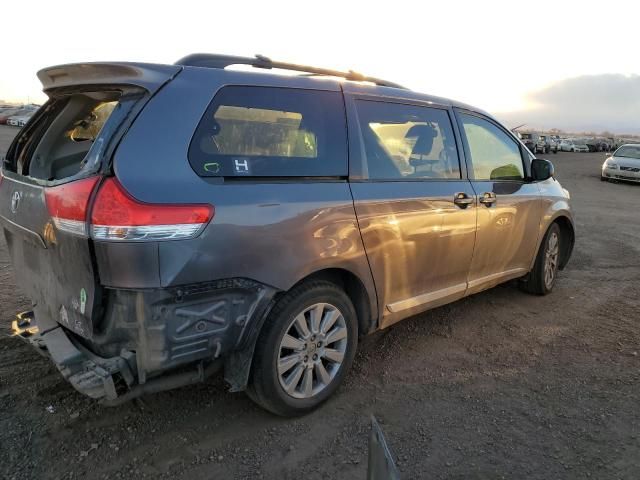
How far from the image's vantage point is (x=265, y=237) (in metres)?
2.59

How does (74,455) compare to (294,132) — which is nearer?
(74,455)

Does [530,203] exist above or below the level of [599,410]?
above

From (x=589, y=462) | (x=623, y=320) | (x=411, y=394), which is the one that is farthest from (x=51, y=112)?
(x=623, y=320)

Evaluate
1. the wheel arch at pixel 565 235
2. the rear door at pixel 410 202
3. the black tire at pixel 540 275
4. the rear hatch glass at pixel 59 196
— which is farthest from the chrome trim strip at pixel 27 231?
the wheel arch at pixel 565 235

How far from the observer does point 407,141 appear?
3676 millimetres

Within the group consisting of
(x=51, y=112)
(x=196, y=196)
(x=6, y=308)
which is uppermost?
(x=51, y=112)

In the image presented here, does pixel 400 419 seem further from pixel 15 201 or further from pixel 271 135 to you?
pixel 15 201

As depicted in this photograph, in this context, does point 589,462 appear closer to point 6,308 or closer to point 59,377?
point 59,377

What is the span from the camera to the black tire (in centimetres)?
515

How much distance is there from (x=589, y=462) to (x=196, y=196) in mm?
2429

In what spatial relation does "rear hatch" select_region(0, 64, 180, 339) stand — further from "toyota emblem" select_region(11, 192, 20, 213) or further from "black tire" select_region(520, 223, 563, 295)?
"black tire" select_region(520, 223, 563, 295)

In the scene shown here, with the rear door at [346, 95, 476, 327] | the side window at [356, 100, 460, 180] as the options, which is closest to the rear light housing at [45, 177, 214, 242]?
the rear door at [346, 95, 476, 327]

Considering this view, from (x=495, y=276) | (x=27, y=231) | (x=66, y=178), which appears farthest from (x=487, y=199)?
(x=27, y=231)

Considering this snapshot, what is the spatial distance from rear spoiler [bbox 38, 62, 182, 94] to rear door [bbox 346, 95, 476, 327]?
1170 mm
